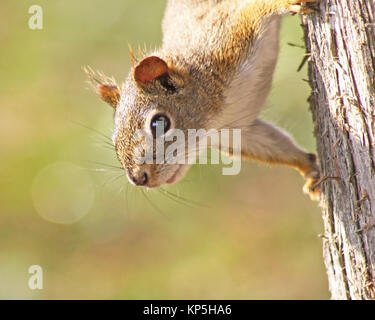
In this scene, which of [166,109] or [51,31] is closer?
[166,109]

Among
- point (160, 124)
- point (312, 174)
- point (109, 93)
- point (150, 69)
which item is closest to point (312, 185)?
point (312, 174)

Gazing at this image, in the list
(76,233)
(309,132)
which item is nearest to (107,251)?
(76,233)

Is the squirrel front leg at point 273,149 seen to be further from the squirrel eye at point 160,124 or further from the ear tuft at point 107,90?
the ear tuft at point 107,90

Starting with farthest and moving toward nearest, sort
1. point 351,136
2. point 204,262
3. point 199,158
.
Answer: point 204,262 < point 199,158 < point 351,136

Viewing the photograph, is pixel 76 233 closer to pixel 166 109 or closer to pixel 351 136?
pixel 166 109

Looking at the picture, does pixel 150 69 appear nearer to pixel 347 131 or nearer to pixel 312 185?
pixel 347 131

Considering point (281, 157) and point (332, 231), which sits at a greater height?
point (281, 157)

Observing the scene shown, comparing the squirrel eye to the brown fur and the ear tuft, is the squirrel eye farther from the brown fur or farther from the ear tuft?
the ear tuft

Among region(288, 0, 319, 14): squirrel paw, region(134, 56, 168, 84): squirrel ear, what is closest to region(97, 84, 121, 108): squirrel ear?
region(134, 56, 168, 84): squirrel ear
